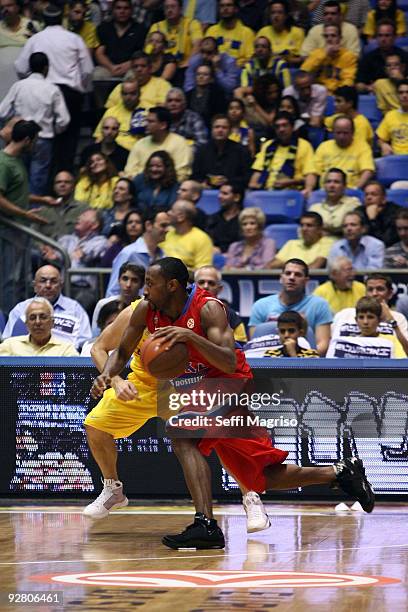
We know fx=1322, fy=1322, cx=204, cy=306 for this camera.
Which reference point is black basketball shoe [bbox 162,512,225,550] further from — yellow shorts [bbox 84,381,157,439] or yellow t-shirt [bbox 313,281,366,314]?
yellow t-shirt [bbox 313,281,366,314]

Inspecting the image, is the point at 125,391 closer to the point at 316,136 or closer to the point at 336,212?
the point at 336,212

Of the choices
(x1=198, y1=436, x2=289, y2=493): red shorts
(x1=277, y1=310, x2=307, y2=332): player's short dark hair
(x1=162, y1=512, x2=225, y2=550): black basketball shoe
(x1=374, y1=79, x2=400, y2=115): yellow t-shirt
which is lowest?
(x1=162, y1=512, x2=225, y2=550): black basketball shoe

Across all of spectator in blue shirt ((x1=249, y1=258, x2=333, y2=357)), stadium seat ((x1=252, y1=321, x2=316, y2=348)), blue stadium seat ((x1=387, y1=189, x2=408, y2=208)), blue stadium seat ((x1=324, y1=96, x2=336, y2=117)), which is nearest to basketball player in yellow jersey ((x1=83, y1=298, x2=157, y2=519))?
stadium seat ((x1=252, y1=321, x2=316, y2=348))

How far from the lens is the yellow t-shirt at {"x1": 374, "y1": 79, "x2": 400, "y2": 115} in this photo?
Answer: 15305mm

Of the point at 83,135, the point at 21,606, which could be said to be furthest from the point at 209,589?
the point at 83,135

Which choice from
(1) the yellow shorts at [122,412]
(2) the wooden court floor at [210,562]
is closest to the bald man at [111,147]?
(2) the wooden court floor at [210,562]

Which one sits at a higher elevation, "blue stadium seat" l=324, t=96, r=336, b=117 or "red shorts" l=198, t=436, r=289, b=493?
"blue stadium seat" l=324, t=96, r=336, b=117

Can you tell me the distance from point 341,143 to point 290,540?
7164mm

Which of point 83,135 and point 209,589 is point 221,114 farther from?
point 209,589

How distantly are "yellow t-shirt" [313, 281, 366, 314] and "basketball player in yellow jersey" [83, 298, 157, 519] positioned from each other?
165 inches

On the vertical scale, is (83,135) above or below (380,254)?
above

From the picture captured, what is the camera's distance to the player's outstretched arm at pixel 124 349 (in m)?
7.94

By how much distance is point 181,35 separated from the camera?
1625cm

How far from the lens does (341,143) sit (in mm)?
14492
